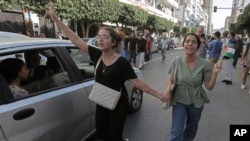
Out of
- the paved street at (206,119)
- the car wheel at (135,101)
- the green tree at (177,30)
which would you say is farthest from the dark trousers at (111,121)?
the green tree at (177,30)

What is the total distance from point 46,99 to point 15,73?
44 cm

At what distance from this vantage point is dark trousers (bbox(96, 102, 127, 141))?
9.45ft

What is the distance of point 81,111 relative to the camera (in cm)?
323

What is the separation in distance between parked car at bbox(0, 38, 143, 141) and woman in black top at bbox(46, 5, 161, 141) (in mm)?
353

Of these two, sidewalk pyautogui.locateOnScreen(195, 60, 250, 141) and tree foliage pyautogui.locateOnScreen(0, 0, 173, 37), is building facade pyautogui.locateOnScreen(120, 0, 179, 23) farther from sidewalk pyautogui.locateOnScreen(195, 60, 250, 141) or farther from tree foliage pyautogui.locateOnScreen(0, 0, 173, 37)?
sidewalk pyautogui.locateOnScreen(195, 60, 250, 141)

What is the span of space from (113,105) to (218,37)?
7.07 meters

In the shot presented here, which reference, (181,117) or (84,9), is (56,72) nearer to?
(181,117)

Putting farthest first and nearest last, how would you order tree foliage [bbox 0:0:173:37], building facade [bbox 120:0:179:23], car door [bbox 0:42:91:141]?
building facade [bbox 120:0:179:23]
tree foliage [bbox 0:0:173:37]
car door [bbox 0:42:91:141]

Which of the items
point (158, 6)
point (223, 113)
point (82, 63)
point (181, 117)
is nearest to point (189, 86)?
Answer: point (181, 117)

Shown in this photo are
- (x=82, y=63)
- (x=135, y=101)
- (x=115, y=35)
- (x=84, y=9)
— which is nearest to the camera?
(x=115, y=35)

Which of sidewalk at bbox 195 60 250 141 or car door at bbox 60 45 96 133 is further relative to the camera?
sidewalk at bbox 195 60 250 141

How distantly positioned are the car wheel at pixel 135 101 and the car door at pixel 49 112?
1.83 m

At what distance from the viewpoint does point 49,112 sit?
8.87 ft

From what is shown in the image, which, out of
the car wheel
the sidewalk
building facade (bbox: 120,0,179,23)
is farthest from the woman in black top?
building facade (bbox: 120,0,179,23)
